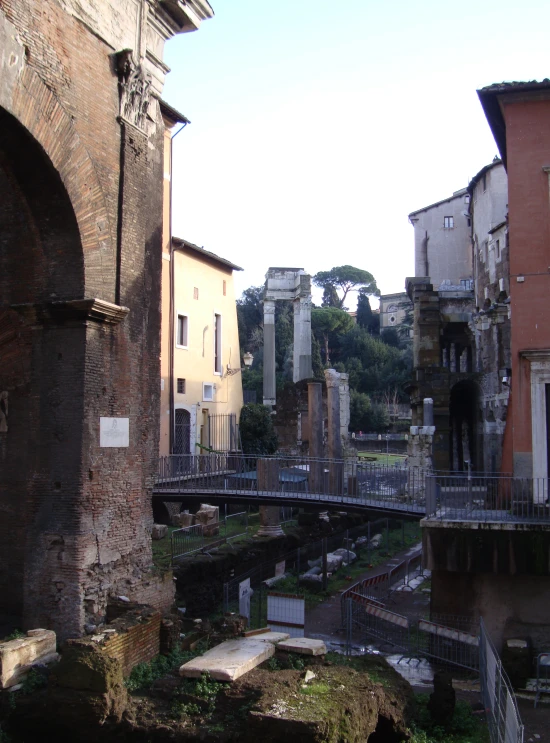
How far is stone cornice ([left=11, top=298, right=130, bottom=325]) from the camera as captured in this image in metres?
8.12

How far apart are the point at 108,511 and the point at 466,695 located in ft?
17.7

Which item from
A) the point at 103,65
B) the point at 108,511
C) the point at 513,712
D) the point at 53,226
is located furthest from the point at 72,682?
the point at 103,65

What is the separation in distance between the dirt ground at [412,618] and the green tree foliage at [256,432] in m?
6.59

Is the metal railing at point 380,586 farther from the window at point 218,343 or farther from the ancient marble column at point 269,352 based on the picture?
the ancient marble column at point 269,352

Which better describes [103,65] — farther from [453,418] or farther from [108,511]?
[453,418]

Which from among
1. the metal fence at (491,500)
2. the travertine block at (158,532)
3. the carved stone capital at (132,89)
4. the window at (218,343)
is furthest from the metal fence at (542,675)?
the window at (218,343)

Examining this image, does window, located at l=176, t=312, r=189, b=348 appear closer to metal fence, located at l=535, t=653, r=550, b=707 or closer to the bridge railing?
the bridge railing

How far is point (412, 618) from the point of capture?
13.3m

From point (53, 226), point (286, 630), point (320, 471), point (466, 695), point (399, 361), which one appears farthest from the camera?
point (399, 361)

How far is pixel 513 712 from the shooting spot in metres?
6.46

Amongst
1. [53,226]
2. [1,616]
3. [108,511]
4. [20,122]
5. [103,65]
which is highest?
[103,65]

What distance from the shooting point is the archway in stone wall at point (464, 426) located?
2752 centimetres

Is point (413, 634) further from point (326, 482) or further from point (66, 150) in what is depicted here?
point (66, 150)

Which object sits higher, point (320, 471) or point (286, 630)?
point (320, 471)
